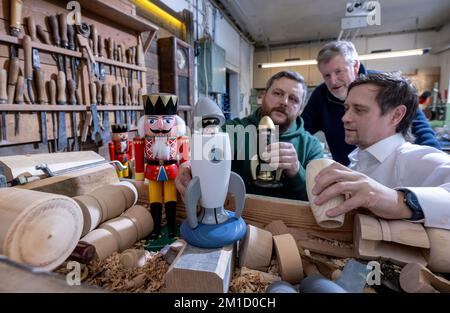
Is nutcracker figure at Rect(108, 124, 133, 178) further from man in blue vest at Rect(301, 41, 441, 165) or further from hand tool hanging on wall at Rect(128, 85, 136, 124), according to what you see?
man in blue vest at Rect(301, 41, 441, 165)

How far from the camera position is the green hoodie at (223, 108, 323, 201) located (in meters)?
0.93

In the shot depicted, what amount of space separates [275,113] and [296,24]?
411 centimetres

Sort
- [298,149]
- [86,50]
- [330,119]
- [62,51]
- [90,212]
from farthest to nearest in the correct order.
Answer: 1. [330,119]
2. [86,50]
3. [62,51]
4. [298,149]
5. [90,212]

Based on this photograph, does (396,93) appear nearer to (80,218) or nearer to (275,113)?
(275,113)

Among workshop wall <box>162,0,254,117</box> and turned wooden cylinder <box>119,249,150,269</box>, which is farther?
workshop wall <box>162,0,254,117</box>

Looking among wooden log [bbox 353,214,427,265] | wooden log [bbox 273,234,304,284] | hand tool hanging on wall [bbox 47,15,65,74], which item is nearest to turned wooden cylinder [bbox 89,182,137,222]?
wooden log [bbox 273,234,304,284]

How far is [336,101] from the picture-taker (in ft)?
5.35

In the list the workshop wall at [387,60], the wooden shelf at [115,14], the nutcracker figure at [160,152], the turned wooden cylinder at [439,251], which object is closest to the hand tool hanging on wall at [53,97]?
the wooden shelf at [115,14]

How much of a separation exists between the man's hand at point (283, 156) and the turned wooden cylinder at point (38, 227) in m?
0.50

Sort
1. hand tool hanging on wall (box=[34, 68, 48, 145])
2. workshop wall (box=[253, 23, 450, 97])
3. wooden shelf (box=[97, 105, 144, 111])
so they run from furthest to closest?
workshop wall (box=[253, 23, 450, 97])
wooden shelf (box=[97, 105, 144, 111])
hand tool hanging on wall (box=[34, 68, 48, 145])

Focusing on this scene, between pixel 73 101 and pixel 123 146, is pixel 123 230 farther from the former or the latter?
pixel 73 101

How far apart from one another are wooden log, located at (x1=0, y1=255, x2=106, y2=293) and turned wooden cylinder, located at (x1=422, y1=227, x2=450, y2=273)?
518 mm

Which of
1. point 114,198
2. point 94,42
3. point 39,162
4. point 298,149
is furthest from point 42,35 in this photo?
point 298,149

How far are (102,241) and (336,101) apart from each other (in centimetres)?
155
